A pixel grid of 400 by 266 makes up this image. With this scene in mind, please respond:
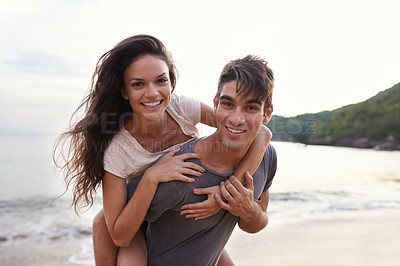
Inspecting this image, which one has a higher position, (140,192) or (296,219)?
(140,192)

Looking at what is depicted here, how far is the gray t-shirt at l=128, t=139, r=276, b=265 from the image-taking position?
2.26m

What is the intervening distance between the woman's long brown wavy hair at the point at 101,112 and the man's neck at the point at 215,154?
2.01 feet

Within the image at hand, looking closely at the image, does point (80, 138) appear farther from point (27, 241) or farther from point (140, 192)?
point (27, 241)

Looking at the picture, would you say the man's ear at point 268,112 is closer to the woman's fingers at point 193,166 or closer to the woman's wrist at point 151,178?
the woman's fingers at point 193,166

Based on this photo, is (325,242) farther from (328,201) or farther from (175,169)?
(175,169)

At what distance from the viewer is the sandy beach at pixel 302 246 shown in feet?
17.3

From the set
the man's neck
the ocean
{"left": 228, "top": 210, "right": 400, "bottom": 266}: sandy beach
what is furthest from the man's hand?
{"left": 228, "top": 210, "right": 400, "bottom": 266}: sandy beach

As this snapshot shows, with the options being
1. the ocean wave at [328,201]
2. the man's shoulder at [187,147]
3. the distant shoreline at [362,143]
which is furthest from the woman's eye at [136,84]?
the distant shoreline at [362,143]

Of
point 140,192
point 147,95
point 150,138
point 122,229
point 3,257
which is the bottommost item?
point 3,257

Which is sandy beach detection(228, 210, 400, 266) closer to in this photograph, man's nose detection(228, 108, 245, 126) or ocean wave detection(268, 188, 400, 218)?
ocean wave detection(268, 188, 400, 218)

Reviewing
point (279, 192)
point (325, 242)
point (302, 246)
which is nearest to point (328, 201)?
point (279, 192)

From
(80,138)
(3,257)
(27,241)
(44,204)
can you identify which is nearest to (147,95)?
(80,138)

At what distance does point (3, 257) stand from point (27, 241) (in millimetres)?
677

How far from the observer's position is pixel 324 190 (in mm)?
10398
